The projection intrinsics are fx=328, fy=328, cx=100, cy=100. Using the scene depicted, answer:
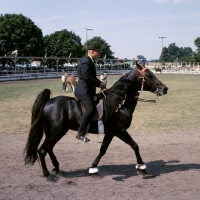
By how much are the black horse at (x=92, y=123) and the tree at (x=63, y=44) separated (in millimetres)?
88229

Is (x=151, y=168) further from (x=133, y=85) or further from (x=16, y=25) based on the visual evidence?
(x=16, y=25)

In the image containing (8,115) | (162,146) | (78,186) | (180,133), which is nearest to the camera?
(78,186)

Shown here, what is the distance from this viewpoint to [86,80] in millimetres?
6824

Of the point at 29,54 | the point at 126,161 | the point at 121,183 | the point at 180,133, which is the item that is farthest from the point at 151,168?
the point at 29,54

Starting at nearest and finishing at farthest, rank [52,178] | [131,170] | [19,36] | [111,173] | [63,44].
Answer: [52,178]
[111,173]
[131,170]
[19,36]
[63,44]

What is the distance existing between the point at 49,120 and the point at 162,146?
13.7 ft

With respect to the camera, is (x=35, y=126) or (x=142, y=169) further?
(x=142, y=169)

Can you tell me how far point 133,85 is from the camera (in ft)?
Answer: 23.2

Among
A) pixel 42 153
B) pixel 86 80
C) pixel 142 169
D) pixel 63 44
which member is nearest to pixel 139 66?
pixel 86 80

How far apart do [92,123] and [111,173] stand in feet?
4.07

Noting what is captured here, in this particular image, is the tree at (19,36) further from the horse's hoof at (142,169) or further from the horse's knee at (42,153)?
the horse's hoof at (142,169)

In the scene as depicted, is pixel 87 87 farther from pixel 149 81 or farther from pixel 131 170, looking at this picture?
pixel 131 170

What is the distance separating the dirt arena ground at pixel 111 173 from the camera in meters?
5.90

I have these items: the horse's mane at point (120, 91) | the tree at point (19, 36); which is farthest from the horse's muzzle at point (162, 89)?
the tree at point (19, 36)
